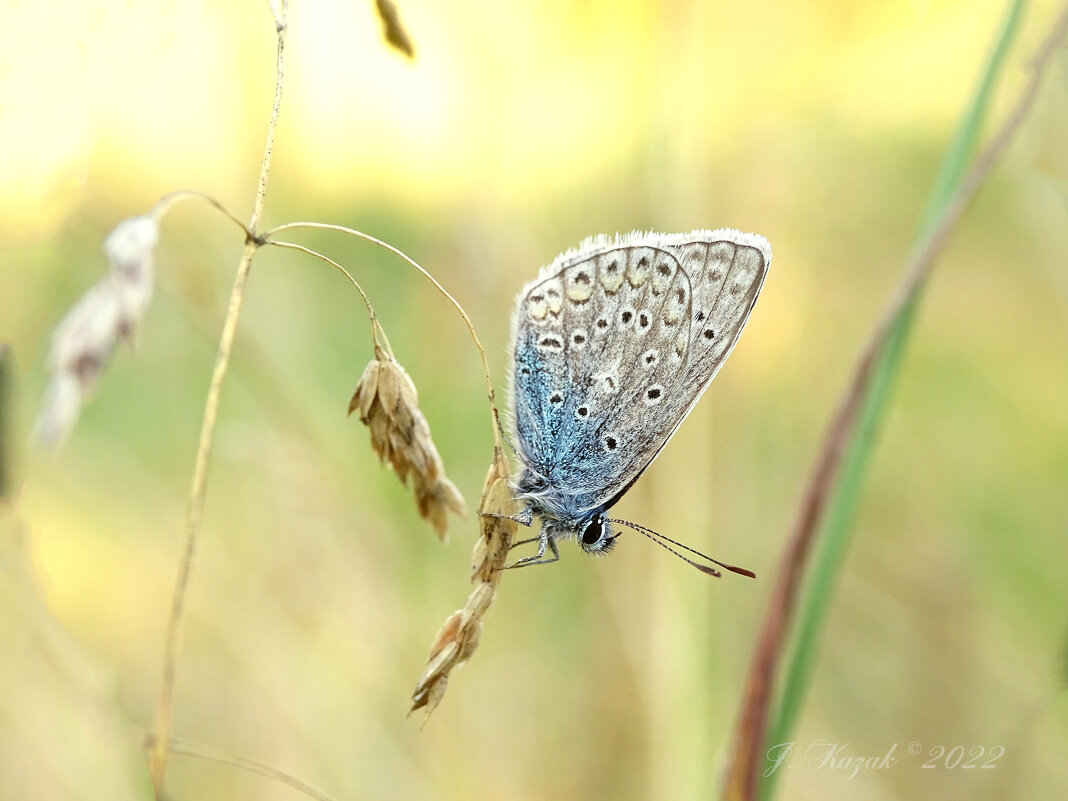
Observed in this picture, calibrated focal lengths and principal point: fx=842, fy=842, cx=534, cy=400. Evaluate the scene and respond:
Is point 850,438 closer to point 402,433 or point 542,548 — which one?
point 402,433

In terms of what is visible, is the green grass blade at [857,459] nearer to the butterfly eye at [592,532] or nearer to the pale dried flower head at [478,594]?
the pale dried flower head at [478,594]

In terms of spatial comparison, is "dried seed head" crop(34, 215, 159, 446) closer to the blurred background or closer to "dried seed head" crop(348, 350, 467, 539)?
"dried seed head" crop(348, 350, 467, 539)

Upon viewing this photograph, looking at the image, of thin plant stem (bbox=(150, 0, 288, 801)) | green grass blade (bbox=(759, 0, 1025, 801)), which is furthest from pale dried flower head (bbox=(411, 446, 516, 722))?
green grass blade (bbox=(759, 0, 1025, 801))

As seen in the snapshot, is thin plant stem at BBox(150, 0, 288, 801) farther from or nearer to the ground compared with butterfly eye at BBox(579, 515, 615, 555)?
farther from the ground

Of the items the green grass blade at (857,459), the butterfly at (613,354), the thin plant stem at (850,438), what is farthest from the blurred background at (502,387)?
the thin plant stem at (850,438)

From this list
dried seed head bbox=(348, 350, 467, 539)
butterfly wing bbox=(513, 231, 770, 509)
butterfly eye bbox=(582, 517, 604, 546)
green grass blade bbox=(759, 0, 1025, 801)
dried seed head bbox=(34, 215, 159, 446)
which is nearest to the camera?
dried seed head bbox=(34, 215, 159, 446)

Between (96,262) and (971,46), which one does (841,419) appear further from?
(971,46)

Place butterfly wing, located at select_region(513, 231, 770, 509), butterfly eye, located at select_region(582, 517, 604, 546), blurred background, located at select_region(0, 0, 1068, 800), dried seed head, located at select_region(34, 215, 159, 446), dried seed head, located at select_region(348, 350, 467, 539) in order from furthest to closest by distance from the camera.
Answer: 1. blurred background, located at select_region(0, 0, 1068, 800)
2. butterfly eye, located at select_region(582, 517, 604, 546)
3. butterfly wing, located at select_region(513, 231, 770, 509)
4. dried seed head, located at select_region(348, 350, 467, 539)
5. dried seed head, located at select_region(34, 215, 159, 446)

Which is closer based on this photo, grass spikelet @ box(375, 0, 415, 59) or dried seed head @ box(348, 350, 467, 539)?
grass spikelet @ box(375, 0, 415, 59)
